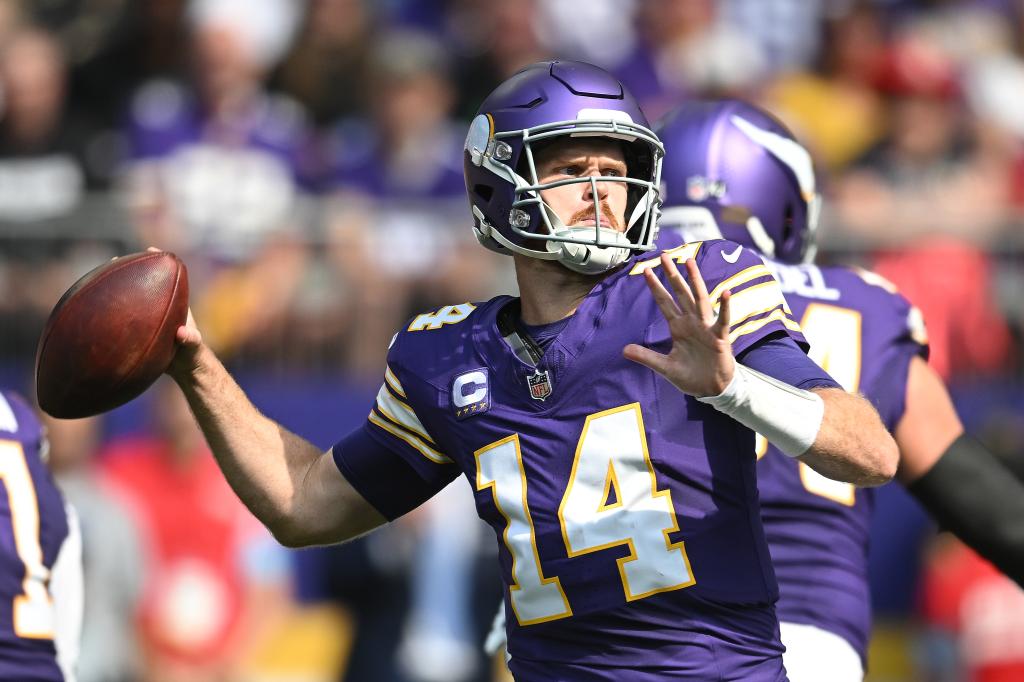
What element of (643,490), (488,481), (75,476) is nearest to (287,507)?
(488,481)

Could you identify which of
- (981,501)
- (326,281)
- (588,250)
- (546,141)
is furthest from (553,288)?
(326,281)

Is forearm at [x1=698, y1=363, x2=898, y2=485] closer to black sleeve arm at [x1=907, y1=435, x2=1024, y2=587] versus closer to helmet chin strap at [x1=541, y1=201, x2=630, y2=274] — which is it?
helmet chin strap at [x1=541, y1=201, x2=630, y2=274]

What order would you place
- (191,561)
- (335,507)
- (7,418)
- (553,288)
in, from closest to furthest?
(553,288), (335,507), (7,418), (191,561)

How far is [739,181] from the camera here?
4293 millimetres

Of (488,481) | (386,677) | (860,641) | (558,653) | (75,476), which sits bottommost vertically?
(386,677)

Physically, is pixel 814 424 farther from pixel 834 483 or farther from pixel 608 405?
pixel 834 483

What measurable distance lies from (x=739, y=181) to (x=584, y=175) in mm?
839

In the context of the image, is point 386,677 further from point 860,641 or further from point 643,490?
point 643,490

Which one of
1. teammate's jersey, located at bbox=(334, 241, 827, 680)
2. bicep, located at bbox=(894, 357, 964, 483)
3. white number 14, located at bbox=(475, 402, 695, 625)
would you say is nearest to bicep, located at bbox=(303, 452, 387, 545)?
teammate's jersey, located at bbox=(334, 241, 827, 680)

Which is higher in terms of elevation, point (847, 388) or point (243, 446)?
point (243, 446)

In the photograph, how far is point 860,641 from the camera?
405 centimetres

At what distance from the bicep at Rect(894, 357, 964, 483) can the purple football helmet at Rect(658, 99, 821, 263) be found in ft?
1.78

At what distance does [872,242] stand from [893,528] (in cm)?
148

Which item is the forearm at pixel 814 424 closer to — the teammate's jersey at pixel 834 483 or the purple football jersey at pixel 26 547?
the teammate's jersey at pixel 834 483
